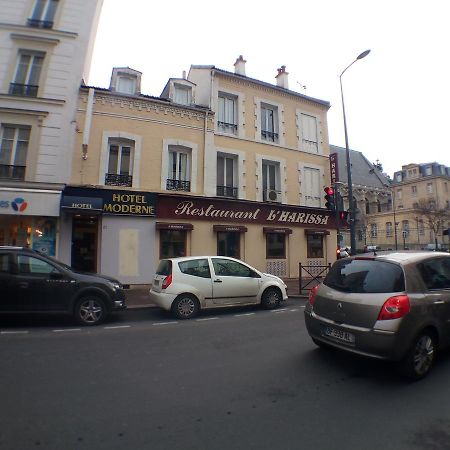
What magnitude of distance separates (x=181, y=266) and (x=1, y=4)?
13.2 metres

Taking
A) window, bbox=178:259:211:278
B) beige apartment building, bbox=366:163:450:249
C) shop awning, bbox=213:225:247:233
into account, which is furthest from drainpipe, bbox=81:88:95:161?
beige apartment building, bbox=366:163:450:249

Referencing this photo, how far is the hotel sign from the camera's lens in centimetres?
1307

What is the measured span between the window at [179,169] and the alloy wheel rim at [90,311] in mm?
7056

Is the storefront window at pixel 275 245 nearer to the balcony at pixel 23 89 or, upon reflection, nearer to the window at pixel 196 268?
the window at pixel 196 268

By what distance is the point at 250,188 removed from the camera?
14867 mm

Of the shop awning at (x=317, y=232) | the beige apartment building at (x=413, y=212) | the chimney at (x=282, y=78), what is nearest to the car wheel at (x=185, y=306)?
the shop awning at (x=317, y=232)

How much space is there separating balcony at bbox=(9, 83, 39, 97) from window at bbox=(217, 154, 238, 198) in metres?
7.54

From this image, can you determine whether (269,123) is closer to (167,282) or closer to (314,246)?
(314,246)

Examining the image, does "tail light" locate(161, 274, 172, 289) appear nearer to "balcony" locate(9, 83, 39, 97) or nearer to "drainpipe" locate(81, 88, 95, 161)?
"drainpipe" locate(81, 88, 95, 161)

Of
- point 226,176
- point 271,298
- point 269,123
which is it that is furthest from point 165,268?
point 269,123

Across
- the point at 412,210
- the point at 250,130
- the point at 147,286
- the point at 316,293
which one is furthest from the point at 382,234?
the point at 316,293

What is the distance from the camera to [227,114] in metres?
15.0

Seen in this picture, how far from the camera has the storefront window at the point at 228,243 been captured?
14.1 meters

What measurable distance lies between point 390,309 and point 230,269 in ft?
17.0
